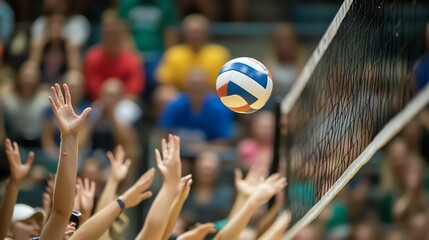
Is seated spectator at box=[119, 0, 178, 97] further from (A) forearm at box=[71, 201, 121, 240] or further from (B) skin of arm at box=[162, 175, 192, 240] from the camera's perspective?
(A) forearm at box=[71, 201, 121, 240]

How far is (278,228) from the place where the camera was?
26.3 feet

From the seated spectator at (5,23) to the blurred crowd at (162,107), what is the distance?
2 cm

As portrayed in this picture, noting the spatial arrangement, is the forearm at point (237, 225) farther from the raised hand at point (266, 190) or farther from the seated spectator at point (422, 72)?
the seated spectator at point (422, 72)

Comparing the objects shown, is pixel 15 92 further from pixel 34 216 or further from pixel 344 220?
pixel 34 216

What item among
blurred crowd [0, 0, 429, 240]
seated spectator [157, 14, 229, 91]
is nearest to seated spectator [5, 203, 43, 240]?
blurred crowd [0, 0, 429, 240]

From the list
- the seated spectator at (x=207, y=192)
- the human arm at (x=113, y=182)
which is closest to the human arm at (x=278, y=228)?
the human arm at (x=113, y=182)

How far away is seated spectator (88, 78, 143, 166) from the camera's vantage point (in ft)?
38.6

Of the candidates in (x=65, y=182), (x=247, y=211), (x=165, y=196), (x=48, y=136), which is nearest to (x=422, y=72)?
(x=247, y=211)

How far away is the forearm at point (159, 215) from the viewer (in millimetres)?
6656

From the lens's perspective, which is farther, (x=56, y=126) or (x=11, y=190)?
(x=56, y=126)

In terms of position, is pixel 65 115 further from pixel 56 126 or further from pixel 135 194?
pixel 56 126

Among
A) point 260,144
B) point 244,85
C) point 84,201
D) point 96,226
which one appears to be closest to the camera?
point 96,226

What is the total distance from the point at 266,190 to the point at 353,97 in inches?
42.3

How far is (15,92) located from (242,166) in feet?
10.9
